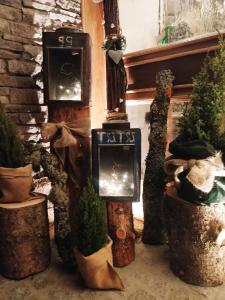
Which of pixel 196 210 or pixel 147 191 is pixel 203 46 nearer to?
pixel 147 191

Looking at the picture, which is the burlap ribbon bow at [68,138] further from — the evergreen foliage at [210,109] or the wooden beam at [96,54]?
the wooden beam at [96,54]

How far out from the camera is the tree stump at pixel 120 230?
95.5 inches

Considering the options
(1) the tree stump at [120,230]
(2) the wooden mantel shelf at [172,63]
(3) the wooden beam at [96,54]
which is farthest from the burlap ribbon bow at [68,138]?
(2) the wooden mantel shelf at [172,63]

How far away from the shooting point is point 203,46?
300cm

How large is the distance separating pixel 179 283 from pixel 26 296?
1145 mm

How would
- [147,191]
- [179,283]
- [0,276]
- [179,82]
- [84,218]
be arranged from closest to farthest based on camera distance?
[84,218]
[179,283]
[0,276]
[147,191]
[179,82]

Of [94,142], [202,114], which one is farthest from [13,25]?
[202,114]

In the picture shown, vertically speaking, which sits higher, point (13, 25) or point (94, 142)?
point (13, 25)

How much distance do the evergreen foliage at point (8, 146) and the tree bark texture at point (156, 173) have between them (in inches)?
47.4

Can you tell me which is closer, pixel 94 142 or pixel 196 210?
pixel 196 210

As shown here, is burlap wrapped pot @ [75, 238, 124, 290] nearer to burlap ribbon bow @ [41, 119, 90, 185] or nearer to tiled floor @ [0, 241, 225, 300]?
tiled floor @ [0, 241, 225, 300]

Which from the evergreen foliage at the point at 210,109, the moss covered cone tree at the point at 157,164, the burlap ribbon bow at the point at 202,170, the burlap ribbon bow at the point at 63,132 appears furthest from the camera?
the moss covered cone tree at the point at 157,164

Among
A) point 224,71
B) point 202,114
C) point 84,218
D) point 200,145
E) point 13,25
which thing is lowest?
point 84,218

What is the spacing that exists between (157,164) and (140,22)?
2.78 m
